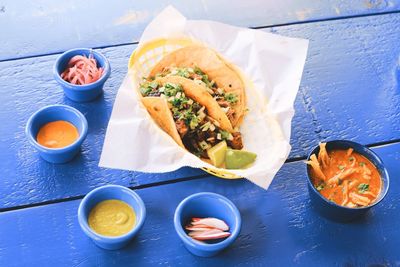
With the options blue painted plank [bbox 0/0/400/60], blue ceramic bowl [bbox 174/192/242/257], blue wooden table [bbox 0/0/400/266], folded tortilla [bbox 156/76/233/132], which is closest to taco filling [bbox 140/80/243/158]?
folded tortilla [bbox 156/76/233/132]

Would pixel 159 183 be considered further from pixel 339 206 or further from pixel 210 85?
pixel 339 206

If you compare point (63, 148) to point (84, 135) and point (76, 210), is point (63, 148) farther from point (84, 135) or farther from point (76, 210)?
point (76, 210)

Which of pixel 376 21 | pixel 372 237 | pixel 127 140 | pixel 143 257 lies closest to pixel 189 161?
pixel 127 140

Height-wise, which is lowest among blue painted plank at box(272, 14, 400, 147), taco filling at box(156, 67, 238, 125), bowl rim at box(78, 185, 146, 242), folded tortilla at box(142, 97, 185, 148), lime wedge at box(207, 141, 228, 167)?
bowl rim at box(78, 185, 146, 242)

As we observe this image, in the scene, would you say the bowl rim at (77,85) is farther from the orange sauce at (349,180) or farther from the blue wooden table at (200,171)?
the orange sauce at (349,180)

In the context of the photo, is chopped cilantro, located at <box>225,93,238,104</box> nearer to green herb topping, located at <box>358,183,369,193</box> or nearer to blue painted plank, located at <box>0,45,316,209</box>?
blue painted plank, located at <box>0,45,316,209</box>

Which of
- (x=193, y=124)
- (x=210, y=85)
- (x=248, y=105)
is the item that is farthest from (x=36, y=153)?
(x=248, y=105)
